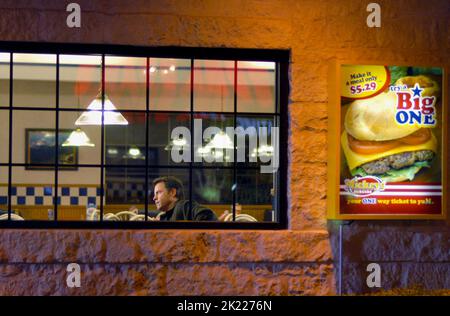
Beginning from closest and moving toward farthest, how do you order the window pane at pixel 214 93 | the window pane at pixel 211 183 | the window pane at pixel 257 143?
the window pane at pixel 257 143 < the window pane at pixel 214 93 < the window pane at pixel 211 183

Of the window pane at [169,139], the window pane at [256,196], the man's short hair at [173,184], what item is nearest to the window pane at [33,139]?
the window pane at [169,139]

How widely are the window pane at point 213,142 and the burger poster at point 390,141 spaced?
4.52ft

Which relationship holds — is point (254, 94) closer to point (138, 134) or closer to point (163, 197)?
point (138, 134)

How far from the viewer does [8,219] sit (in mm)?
6668

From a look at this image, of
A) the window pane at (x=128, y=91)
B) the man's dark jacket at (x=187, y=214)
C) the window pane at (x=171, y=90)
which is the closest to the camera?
the man's dark jacket at (x=187, y=214)

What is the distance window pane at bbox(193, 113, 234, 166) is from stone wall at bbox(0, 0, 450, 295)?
3.17ft

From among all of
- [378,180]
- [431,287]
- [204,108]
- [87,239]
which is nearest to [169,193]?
[87,239]

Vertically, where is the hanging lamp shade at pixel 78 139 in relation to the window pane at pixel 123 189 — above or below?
above

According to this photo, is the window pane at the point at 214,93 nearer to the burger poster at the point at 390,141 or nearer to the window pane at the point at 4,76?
the window pane at the point at 4,76

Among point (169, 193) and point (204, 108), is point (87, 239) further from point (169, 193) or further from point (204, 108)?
point (204, 108)

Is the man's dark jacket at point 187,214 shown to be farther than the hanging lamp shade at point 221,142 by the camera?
No

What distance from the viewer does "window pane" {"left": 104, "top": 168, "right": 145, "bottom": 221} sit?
34.2ft

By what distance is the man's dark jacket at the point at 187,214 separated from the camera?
6.97m

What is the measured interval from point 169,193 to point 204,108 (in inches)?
172
